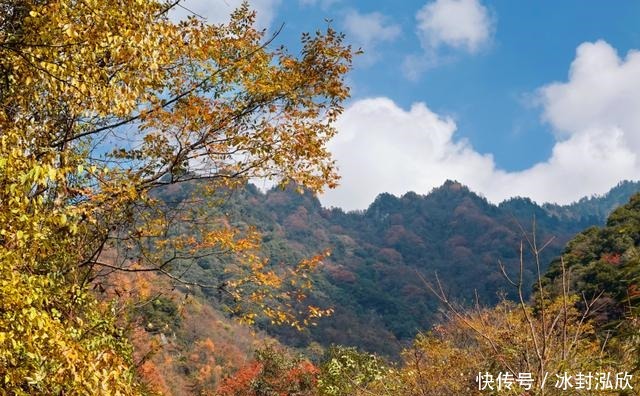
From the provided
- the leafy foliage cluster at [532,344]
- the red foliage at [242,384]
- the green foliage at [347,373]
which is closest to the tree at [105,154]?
the leafy foliage cluster at [532,344]

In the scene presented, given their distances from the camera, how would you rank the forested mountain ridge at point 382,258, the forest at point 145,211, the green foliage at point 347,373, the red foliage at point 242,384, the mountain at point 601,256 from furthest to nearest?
1. the forested mountain ridge at point 382,258
2. the red foliage at point 242,384
3. the mountain at point 601,256
4. the green foliage at point 347,373
5. the forest at point 145,211

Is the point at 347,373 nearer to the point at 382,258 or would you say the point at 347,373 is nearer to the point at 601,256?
the point at 601,256

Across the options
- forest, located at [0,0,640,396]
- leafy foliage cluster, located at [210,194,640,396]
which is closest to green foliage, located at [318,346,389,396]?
leafy foliage cluster, located at [210,194,640,396]

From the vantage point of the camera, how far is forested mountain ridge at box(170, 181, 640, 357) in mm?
107312

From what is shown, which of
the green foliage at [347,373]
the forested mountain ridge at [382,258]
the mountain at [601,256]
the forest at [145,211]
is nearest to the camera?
the forest at [145,211]

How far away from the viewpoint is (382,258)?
170125mm

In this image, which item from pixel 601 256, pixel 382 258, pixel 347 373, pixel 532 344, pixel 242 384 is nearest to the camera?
pixel 532 344

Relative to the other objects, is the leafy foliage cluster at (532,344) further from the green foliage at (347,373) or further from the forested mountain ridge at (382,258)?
the forested mountain ridge at (382,258)

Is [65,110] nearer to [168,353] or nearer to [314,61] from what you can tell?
[314,61]

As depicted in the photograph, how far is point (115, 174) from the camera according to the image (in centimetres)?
721

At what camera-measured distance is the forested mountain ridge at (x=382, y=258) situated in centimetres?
10731

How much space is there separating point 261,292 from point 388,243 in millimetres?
177941

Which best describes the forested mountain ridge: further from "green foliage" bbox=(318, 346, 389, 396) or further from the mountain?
"green foliage" bbox=(318, 346, 389, 396)

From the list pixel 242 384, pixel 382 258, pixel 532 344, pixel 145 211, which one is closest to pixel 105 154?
pixel 145 211
